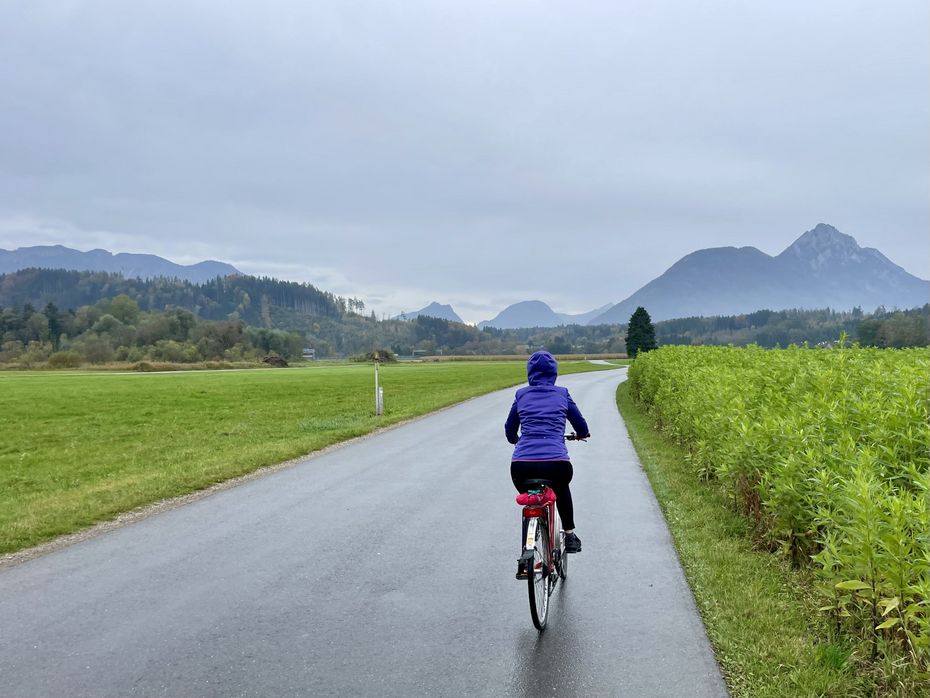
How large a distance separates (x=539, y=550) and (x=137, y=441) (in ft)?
59.2

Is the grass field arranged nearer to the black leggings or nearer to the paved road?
the paved road

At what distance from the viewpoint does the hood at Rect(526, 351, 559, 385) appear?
623cm

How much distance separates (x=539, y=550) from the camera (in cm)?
527

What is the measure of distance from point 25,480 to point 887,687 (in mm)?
15689

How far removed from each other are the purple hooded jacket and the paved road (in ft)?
4.66

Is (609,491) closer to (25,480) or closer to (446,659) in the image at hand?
(446,659)

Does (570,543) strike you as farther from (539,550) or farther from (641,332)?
(641,332)

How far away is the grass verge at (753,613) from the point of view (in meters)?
4.25

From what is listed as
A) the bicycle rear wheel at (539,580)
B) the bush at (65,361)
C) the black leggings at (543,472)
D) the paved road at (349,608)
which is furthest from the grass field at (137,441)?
the bush at (65,361)

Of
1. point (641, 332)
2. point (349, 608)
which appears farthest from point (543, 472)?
point (641, 332)

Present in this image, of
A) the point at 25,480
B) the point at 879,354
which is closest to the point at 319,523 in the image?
the point at 25,480

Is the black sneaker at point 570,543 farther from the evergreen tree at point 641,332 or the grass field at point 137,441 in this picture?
the evergreen tree at point 641,332

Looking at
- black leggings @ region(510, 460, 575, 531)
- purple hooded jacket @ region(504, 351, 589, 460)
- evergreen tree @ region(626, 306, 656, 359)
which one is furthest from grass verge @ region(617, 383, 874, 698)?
evergreen tree @ region(626, 306, 656, 359)

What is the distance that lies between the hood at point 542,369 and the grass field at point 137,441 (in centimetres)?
685
